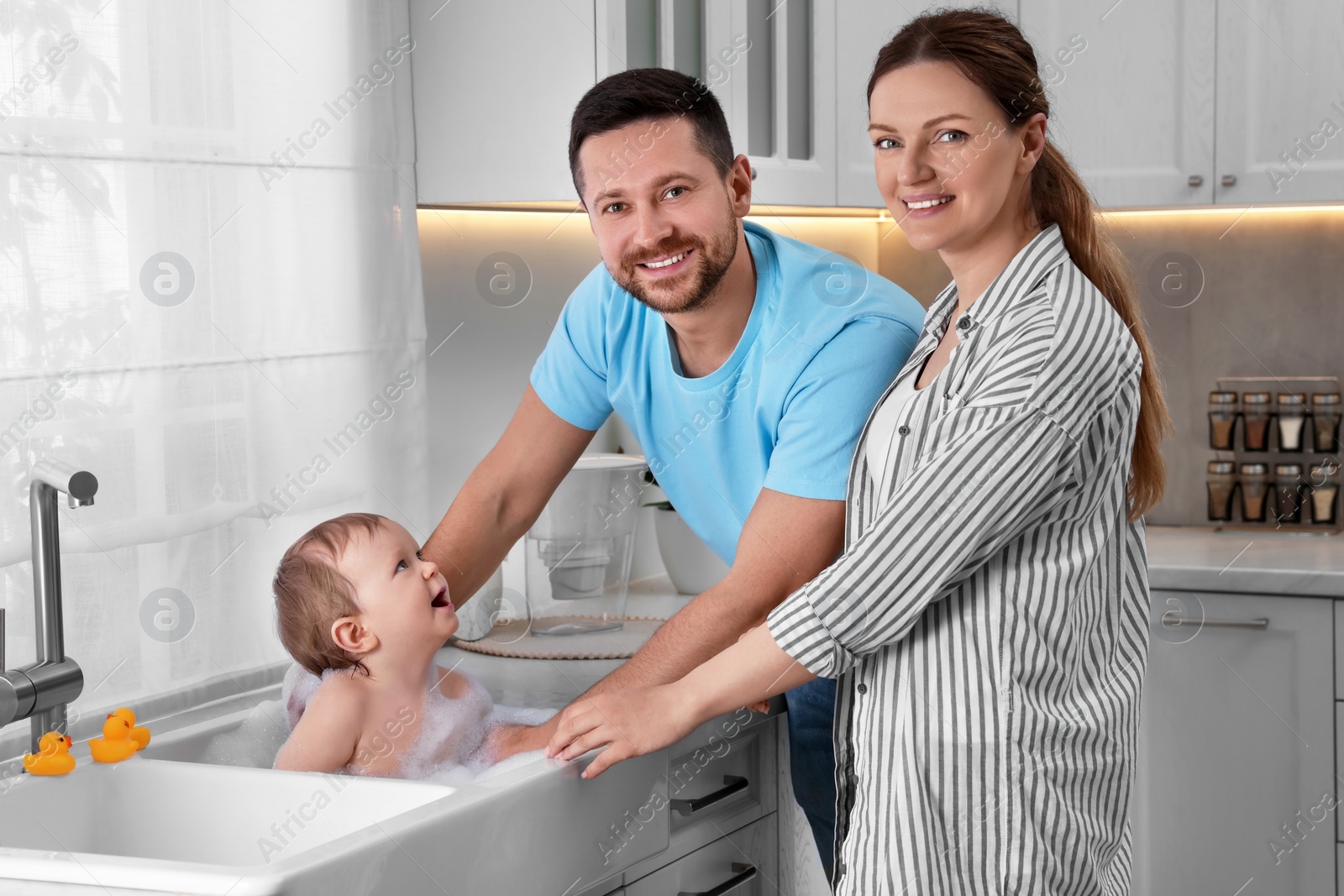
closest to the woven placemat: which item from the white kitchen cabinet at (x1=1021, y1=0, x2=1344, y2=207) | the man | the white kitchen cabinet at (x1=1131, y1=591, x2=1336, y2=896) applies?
the man

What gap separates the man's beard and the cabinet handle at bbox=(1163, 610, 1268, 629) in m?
1.21

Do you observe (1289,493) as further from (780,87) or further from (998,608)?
(998,608)

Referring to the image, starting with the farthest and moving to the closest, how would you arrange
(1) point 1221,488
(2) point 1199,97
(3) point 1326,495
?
(1) point 1221,488, (3) point 1326,495, (2) point 1199,97

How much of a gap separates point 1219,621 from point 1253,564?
113 millimetres

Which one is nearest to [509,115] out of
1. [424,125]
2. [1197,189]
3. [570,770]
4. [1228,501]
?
[424,125]

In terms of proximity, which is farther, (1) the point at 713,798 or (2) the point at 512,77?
(2) the point at 512,77

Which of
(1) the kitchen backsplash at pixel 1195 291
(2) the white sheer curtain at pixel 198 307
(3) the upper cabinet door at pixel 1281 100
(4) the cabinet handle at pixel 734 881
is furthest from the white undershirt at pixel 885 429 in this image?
(3) the upper cabinet door at pixel 1281 100

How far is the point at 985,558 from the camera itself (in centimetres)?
110

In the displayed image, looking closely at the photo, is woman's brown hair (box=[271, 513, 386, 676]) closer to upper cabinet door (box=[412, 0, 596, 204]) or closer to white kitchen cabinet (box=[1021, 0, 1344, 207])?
upper cabinet door (box=[412, 0, 596, 204])

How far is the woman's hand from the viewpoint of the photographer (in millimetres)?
1224

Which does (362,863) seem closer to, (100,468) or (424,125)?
(100,468)

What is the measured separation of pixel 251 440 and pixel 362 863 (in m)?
0.79

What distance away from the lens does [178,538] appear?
157 cm

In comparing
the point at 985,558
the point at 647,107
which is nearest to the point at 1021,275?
the point at 985,558
